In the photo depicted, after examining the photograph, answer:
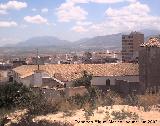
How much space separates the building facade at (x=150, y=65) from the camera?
3466 cm

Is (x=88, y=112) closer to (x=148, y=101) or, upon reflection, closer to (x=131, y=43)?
(x=148, y=101)

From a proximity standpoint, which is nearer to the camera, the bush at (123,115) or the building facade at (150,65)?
the bush at (123,115)

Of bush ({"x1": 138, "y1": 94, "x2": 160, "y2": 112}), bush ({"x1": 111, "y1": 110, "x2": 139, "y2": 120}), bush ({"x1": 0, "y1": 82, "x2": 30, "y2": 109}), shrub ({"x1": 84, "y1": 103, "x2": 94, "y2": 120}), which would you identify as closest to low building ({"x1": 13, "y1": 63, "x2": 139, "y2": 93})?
bush ({"x1": 0, "y1": 82, "x2": 30, "y2": 109})

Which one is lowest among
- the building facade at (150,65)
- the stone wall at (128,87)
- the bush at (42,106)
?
the stone wall at (128,87)

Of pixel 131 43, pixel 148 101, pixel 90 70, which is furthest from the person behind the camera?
pixel 131 43

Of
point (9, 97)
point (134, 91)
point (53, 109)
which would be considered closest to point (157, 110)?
point (53, 109)

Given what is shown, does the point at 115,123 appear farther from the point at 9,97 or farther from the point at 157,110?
the point at 9,97

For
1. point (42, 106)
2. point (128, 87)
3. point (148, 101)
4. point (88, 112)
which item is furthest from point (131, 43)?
point (88, 112)

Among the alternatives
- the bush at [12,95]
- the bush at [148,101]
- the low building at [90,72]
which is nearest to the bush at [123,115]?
the bush at [148,101]

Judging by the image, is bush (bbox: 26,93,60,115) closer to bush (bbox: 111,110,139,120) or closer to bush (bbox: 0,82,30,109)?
bush (bbox: 0,82,30,109)

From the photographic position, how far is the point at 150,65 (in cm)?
A: 3488

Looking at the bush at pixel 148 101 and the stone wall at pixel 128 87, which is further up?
the bush at pixel 148 101

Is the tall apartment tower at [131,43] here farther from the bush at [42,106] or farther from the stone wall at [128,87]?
the bush at [42,106]

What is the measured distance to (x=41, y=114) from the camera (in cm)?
2225
